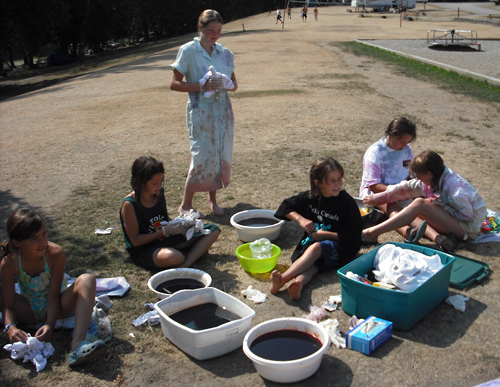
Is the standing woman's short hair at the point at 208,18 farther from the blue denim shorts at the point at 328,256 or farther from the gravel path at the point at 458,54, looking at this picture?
the gravel path at the point at 458,54

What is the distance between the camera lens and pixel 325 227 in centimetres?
396

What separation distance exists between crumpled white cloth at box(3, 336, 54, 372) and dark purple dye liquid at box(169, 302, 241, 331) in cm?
78

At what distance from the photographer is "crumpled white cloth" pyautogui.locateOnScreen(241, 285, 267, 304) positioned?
140 inches

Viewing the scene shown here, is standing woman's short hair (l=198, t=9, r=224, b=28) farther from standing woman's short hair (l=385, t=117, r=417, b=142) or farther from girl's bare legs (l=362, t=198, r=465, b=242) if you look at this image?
girl's bare legs (l=362, t=198, r=465, b=242)

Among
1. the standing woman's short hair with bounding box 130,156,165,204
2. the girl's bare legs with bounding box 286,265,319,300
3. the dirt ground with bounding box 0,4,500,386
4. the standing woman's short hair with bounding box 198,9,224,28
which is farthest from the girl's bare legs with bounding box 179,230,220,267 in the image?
the standing woman's short hair with bounding box 198,9,224,28

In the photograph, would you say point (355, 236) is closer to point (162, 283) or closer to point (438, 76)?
point (162, 283)

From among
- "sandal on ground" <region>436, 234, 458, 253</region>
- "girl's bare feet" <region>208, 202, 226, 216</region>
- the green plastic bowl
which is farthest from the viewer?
"girl's bare feet" <region>208, 202, 226, 216</region>

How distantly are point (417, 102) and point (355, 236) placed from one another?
738 centimetres

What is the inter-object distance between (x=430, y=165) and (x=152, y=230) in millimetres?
2324

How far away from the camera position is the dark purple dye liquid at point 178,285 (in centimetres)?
364

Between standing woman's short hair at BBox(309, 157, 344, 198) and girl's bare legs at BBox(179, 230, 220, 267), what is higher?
standing woman's short hair at BBox(309, 157, 344, 198)

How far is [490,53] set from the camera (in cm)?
1850

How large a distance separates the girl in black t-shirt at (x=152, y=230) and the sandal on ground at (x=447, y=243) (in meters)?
1.86

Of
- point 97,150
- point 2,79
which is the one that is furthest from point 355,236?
point 2,79
